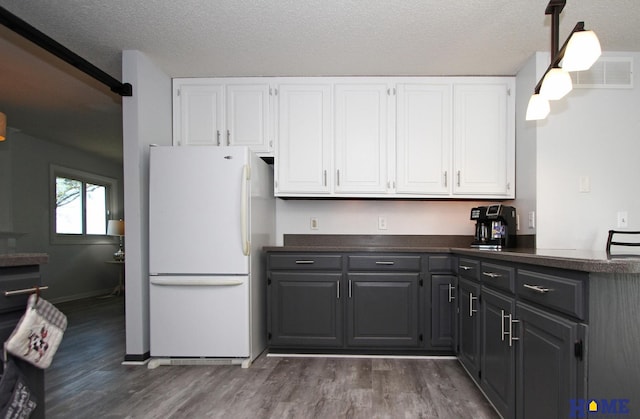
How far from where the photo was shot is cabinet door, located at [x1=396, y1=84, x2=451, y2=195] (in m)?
3.22

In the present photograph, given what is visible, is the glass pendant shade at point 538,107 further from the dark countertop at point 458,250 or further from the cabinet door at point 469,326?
the cabinet door at point 469,326

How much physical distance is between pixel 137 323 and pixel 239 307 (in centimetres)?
80

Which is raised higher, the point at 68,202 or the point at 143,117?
the point at 143,117

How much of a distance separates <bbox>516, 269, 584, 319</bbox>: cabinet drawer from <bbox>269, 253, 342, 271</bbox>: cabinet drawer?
1489 mm

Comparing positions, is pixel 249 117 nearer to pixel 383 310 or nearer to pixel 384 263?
pixel 384 263

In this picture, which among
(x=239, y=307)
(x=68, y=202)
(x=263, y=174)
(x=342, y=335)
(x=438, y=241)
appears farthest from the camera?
(x=68, y=202)

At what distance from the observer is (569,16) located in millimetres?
2377

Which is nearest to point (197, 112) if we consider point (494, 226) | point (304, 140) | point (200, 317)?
point (304, 140)

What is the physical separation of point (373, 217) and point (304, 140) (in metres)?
0.98

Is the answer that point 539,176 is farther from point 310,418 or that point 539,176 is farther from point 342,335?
point 310,418

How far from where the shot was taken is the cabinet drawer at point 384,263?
2938mm

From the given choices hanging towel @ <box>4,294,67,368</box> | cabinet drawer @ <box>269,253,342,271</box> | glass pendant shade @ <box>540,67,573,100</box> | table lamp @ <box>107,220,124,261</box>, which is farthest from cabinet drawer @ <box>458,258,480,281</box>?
table lamp @ <box>107,220,124,261</box>

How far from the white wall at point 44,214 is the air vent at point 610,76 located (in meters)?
6.33

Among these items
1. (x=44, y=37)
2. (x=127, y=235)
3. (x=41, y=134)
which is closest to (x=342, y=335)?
(x=127, y=235)
